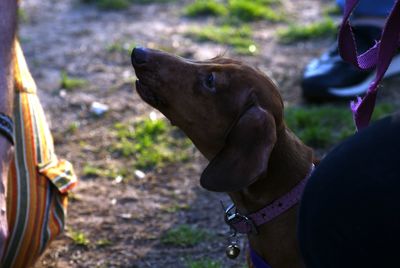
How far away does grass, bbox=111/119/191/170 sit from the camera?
14.3ft

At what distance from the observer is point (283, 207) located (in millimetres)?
2643

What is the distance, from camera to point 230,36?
20.0 feet

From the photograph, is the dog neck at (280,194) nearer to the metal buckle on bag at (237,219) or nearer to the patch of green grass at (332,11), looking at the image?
the metal buckle on bag at (237,219)

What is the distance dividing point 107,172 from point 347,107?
164 centimetres

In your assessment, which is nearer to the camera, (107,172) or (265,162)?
(265,162)

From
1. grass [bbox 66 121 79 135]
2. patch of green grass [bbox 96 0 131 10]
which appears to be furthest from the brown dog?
patch of green grass [bbox 96 0 131 10]

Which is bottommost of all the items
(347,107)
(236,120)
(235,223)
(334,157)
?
(347,107)

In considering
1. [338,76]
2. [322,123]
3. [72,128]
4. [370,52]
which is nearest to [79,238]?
[72,128]

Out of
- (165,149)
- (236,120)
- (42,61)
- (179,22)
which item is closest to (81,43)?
(42,61)

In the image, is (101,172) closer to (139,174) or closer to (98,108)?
(139,174)

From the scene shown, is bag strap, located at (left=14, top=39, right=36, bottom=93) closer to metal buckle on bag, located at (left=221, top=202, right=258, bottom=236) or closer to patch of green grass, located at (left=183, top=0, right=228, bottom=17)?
metal buckle on bag, located at (left=221, top=202, right=258, bottom=236)

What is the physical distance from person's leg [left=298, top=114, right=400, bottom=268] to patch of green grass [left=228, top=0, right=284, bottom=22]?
185 inches

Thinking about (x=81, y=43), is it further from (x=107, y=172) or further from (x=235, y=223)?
(x=235, y=223)

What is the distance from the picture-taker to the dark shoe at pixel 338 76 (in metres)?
4.96
